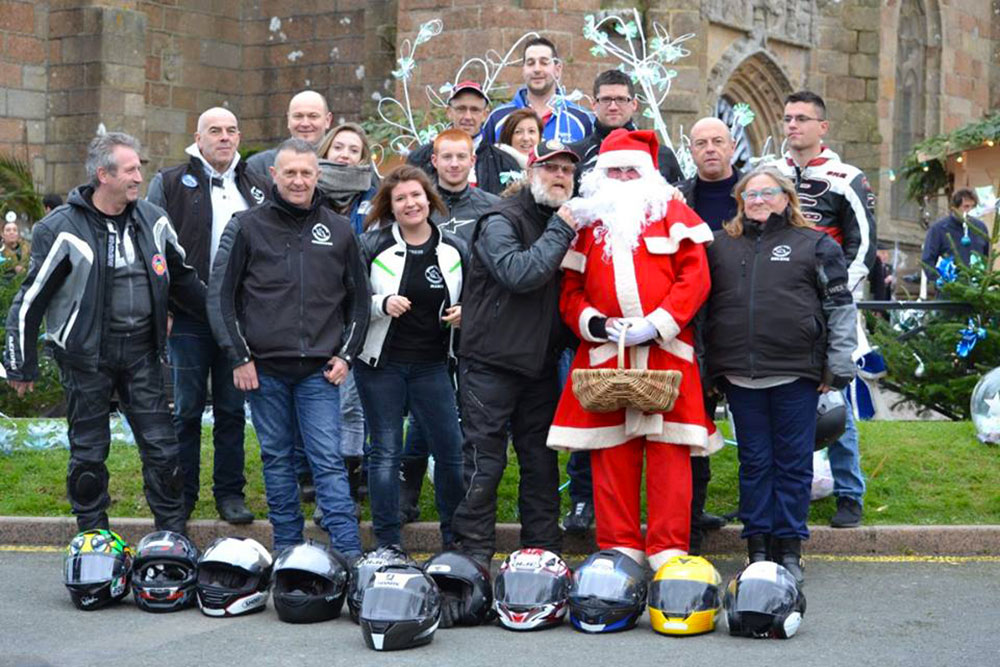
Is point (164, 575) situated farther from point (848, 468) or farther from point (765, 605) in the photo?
point (848, 468)

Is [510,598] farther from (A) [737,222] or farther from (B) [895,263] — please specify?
(B) [895,263]

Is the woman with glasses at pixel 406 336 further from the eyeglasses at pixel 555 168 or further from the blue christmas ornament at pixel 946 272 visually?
the blue christmas ornament at pixel 946 272

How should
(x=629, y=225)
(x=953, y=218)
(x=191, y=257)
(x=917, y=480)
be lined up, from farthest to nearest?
(x=953, y=218), (x=917, y=480), (x=191, y=257), (x=629, y=225)

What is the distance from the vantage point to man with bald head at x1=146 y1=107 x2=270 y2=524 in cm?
916

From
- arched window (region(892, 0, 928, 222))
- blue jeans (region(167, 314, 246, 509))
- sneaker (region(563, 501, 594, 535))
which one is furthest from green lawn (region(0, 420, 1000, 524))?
arched window (region(892, 0, 928, 222))

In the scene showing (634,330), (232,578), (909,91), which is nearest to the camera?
(232,578)

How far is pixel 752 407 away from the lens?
27.5ft

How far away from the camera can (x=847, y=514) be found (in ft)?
30.5

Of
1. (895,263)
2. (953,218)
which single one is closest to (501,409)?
(953,218)

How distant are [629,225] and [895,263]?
1630 centimetres

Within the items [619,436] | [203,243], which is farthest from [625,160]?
[203,243]

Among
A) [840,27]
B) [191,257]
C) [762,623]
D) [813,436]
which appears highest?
[840,27]

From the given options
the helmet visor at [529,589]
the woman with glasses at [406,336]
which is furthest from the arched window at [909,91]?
the helmet visor at [529,589]

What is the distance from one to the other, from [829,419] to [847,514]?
0.78 meters
